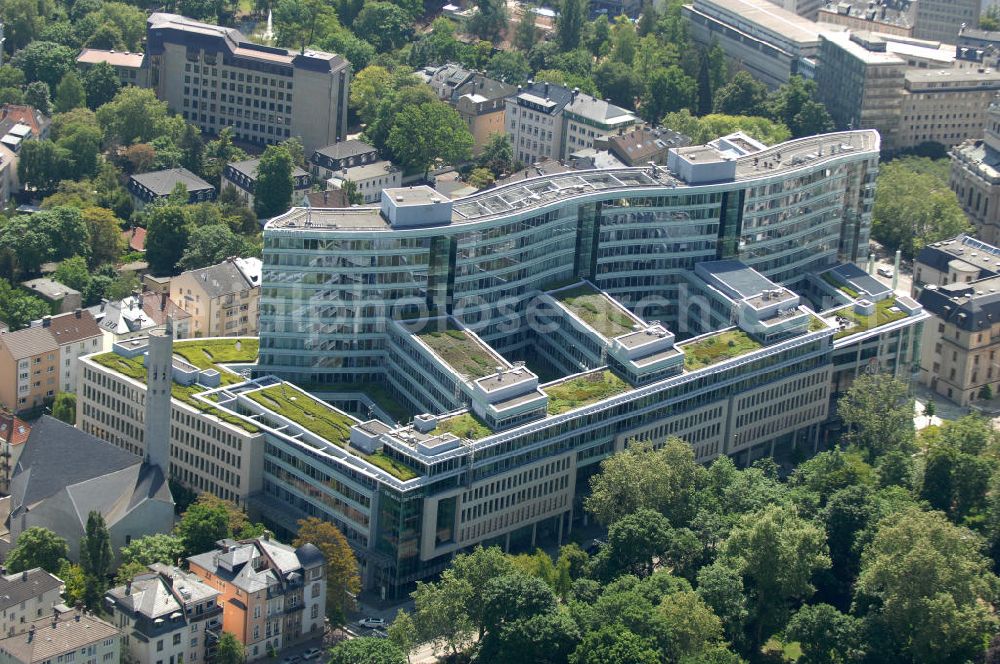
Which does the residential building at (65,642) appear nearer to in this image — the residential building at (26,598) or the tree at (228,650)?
the residential building at (26,598)

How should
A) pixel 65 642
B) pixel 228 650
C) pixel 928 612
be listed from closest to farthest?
1. pixel 65 642
2. pixel 228 650
3. pixel 928 612

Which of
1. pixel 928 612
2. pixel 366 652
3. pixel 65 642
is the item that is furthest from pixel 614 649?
pixel 65 642

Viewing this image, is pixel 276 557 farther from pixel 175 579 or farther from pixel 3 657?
pixel 3 657

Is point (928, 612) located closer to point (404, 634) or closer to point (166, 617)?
point (404, 634)

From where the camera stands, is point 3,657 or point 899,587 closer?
point 3,657

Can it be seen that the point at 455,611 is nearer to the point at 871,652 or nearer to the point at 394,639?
the point at 394,639

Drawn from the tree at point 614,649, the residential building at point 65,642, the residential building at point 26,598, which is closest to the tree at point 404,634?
the tree at point 614,649

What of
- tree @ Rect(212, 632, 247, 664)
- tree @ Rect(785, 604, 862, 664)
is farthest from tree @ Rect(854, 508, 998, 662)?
tree @ Rect(212, 632, 247, 664)

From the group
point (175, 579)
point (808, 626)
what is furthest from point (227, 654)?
point (808, 626)

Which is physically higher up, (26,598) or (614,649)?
(614,649)
